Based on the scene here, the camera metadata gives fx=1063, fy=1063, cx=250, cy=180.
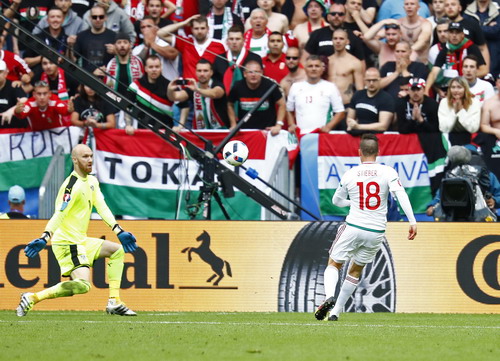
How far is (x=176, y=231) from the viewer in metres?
14.3

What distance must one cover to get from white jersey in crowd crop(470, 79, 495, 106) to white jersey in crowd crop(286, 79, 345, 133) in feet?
6.73

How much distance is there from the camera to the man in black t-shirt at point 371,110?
16.3 m

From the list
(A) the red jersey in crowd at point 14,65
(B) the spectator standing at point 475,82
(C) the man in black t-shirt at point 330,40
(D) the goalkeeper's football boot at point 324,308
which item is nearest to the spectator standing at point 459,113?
(B) the spectator standing at point 475,82

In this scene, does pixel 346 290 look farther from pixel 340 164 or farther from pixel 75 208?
pixel 340 164

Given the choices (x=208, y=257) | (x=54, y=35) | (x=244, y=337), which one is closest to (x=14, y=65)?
(x=54, y=35)

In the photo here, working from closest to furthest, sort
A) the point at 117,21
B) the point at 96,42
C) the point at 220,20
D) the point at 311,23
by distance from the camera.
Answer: the point at 96,42
the point at 311,23
the point at 220,20
the point at 117,21

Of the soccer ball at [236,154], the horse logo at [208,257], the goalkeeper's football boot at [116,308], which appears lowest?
the goalkeeper's football boot at [116,308]

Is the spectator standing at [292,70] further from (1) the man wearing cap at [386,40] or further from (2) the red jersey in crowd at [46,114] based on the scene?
(2) the red jersey in crowd at [46,114]

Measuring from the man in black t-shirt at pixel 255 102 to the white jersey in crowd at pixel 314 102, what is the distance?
0.26 metres

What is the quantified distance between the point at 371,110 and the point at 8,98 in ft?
19.3

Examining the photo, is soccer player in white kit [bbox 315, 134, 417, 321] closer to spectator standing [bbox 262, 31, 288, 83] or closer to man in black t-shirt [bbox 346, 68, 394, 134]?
man in black t-shirt [bbox 346, 68, 394, 134]

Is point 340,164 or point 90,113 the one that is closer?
point 340,164

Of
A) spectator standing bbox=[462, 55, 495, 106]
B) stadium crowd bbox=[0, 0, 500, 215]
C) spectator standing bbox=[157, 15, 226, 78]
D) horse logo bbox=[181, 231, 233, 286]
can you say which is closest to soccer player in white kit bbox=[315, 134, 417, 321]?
horse logo bbox=[181, 231, 233, 286]

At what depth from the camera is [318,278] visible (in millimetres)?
14180
